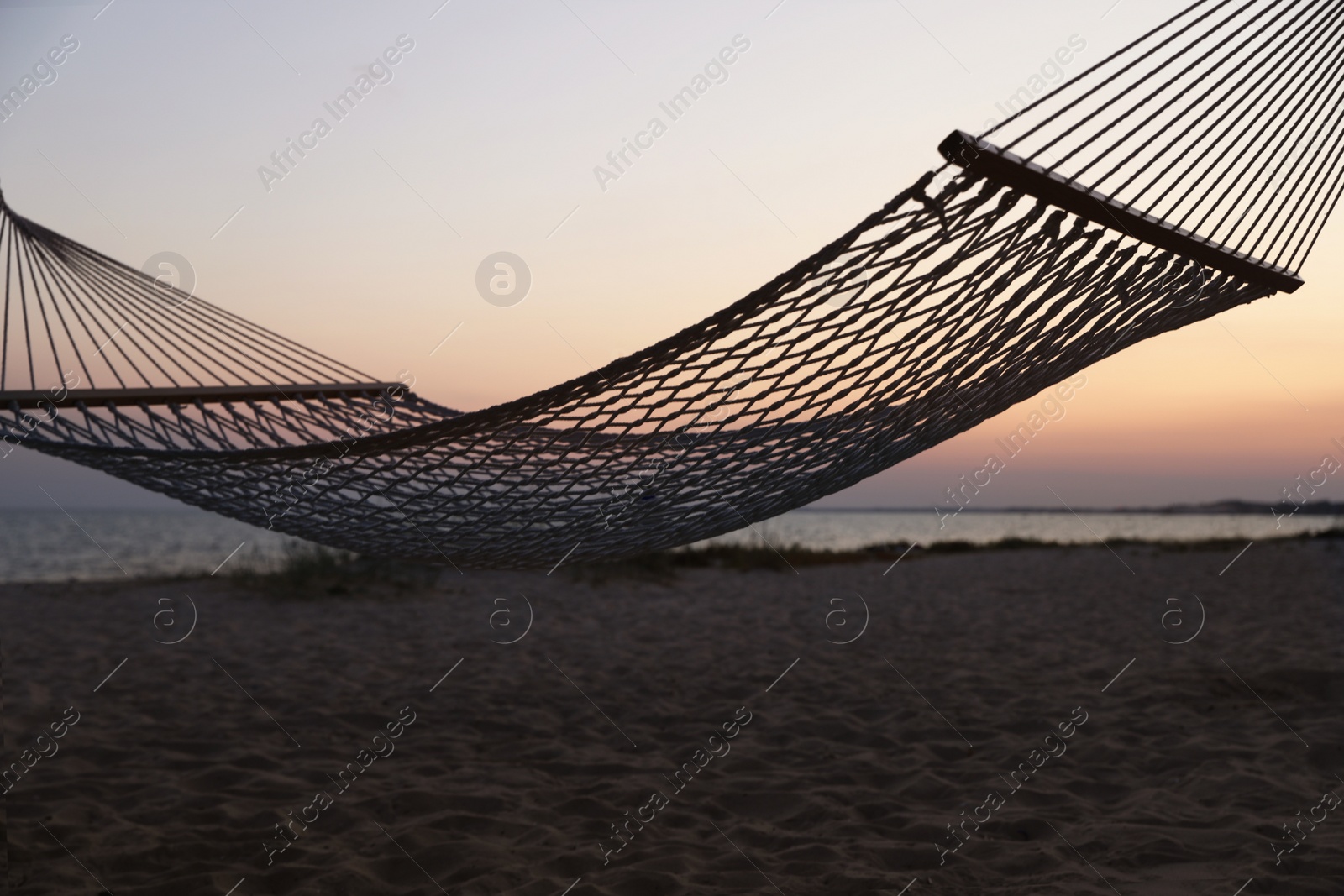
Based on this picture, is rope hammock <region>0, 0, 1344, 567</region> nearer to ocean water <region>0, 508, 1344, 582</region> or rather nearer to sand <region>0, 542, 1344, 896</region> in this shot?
sand <region>0, 542, 1344, 896</region>

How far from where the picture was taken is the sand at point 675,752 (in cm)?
156

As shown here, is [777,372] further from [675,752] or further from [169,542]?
[169,542]

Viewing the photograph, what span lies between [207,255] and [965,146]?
2.34 metres

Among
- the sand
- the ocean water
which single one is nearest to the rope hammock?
the sand

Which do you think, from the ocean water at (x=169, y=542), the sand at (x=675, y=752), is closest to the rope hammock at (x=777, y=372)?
the sand at (x=675, y=752)

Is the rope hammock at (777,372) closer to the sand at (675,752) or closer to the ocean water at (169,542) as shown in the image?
the sand at (675,752)

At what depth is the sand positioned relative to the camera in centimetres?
156

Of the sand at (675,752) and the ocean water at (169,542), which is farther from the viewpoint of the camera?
the ocean water at (169,542)

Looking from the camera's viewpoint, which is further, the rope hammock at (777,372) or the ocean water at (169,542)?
the ocean water at (169,542)

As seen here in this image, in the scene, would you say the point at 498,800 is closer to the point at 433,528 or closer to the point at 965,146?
the point at 433,528

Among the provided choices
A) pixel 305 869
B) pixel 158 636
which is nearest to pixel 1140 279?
pixel 305 869

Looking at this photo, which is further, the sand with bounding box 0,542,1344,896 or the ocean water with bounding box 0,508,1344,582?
the ocean water with bounding box 0,508,1344,582

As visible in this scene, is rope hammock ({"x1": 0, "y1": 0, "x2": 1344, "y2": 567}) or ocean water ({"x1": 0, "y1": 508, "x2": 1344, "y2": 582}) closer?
rope hammock ({"x1": 0, "y1": 0, "x2": 1344, "y2": 567})

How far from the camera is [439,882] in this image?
1.51 m
